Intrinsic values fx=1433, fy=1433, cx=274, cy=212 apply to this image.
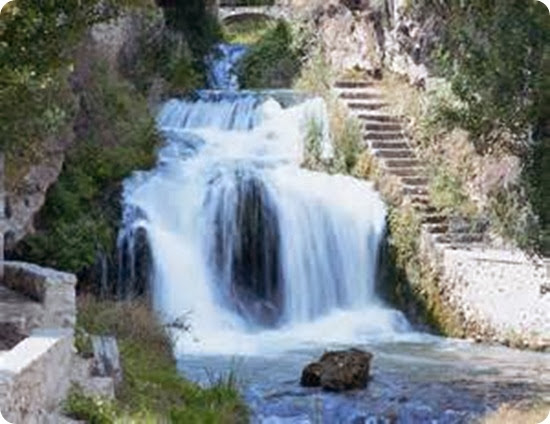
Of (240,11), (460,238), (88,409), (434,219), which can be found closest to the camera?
(88,409)

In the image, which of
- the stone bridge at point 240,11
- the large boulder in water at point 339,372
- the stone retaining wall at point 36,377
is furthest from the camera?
the stone bridge at point 240,11

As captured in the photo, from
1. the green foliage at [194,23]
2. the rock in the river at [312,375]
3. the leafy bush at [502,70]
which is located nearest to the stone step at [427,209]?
the leafy bush at [502,70]

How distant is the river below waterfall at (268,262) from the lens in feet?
46.9

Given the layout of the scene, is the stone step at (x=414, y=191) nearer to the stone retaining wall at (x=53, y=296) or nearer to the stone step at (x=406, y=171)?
the stone step at (x=406, y=171)

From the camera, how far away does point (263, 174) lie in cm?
1817

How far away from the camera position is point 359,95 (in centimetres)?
2039

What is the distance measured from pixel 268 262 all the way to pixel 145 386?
657cm

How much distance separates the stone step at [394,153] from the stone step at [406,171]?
15.5 inches

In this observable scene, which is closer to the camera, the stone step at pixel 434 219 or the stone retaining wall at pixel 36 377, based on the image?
the stone retaining wall at pixel 36 377

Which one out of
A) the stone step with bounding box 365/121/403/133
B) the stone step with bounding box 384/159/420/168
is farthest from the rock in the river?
the stone step with bounding box 365/121/403/133

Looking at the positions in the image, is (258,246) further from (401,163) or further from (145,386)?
(145,386)

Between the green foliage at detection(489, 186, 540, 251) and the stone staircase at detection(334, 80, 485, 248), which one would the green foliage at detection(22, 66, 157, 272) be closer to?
the stone staircase at detection(334, 80, 485, 248)

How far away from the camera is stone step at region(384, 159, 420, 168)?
18.2 metres

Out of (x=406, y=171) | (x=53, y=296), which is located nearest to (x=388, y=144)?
(x=406, y=171)
